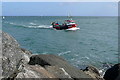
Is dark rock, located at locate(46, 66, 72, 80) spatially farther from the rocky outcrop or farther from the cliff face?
the rocky outcrop

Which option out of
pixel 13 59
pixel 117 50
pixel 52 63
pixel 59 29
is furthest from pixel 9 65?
pixel 59 29

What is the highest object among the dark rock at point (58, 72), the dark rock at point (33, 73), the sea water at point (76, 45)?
the dark rock at point (33, 73)

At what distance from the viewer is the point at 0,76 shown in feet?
28.5

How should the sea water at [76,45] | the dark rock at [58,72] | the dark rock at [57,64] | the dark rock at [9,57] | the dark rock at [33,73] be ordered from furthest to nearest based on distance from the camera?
the sea water at [76,45]
the dark rock at [9,57]
the dark rock at [57,64]
the dark rock at [58,72]
the dark rock at [33,73]

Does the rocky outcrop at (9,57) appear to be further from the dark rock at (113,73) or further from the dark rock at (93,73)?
the dark rock at (113,73)

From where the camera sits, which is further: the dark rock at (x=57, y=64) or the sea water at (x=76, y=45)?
the sea water at (x=76, y=45)

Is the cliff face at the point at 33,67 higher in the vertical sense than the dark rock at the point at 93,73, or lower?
higher

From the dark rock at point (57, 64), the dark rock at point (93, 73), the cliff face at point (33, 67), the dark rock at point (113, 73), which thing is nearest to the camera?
the cliff face at point (33, 67)

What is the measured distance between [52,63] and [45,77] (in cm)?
193

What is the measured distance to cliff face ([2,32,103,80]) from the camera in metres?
7.31

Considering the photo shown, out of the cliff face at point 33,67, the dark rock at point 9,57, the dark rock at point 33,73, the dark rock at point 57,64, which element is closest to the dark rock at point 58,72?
the cliff face at point 33,67

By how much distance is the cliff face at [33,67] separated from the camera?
7.31m

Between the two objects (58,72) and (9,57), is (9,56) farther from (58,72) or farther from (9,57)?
(58,72)

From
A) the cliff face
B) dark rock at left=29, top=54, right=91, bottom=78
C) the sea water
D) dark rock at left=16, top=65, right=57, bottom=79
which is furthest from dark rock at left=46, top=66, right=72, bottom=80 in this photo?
the sea water
